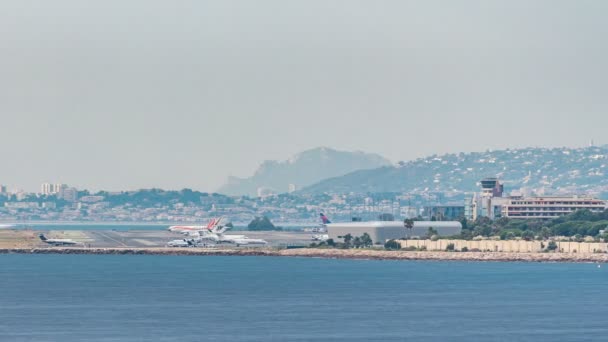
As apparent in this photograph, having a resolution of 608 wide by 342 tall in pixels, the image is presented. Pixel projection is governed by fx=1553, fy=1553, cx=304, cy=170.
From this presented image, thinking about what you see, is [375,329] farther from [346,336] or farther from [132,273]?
[132,273]

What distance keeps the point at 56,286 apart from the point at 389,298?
2967 cm

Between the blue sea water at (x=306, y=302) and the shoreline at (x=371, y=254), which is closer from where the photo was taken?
the blue sea water at (x=306, y=302)

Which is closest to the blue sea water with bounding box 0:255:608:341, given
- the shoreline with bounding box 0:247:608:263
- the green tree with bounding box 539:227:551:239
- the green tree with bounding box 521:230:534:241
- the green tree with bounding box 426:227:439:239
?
the shoreline with bounding box 0:247:608:263

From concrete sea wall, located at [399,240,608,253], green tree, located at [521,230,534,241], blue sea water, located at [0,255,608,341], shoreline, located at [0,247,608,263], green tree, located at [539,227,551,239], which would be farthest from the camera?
green tree, located at [539,227,551,239]

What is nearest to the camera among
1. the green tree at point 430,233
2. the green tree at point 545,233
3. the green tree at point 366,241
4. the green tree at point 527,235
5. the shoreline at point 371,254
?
the shoreline at point 371,254

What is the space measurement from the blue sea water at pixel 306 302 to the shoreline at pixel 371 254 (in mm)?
6697

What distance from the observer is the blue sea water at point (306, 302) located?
88.4 m

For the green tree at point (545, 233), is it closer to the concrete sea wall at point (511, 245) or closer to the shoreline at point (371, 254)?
the concrete sea wall at point (511, 245)

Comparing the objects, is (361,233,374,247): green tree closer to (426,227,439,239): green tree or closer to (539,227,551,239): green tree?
(426,227,439,239): green tree

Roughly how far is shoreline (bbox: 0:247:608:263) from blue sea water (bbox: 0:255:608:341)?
6697 millimetres

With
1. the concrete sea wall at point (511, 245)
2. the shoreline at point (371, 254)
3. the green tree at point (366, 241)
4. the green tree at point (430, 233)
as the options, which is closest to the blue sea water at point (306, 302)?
the shoreline at point (371, 254)

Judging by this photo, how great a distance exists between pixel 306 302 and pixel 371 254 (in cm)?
7329

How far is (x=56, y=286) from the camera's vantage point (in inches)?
5007

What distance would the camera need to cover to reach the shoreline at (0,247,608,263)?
172 meters
